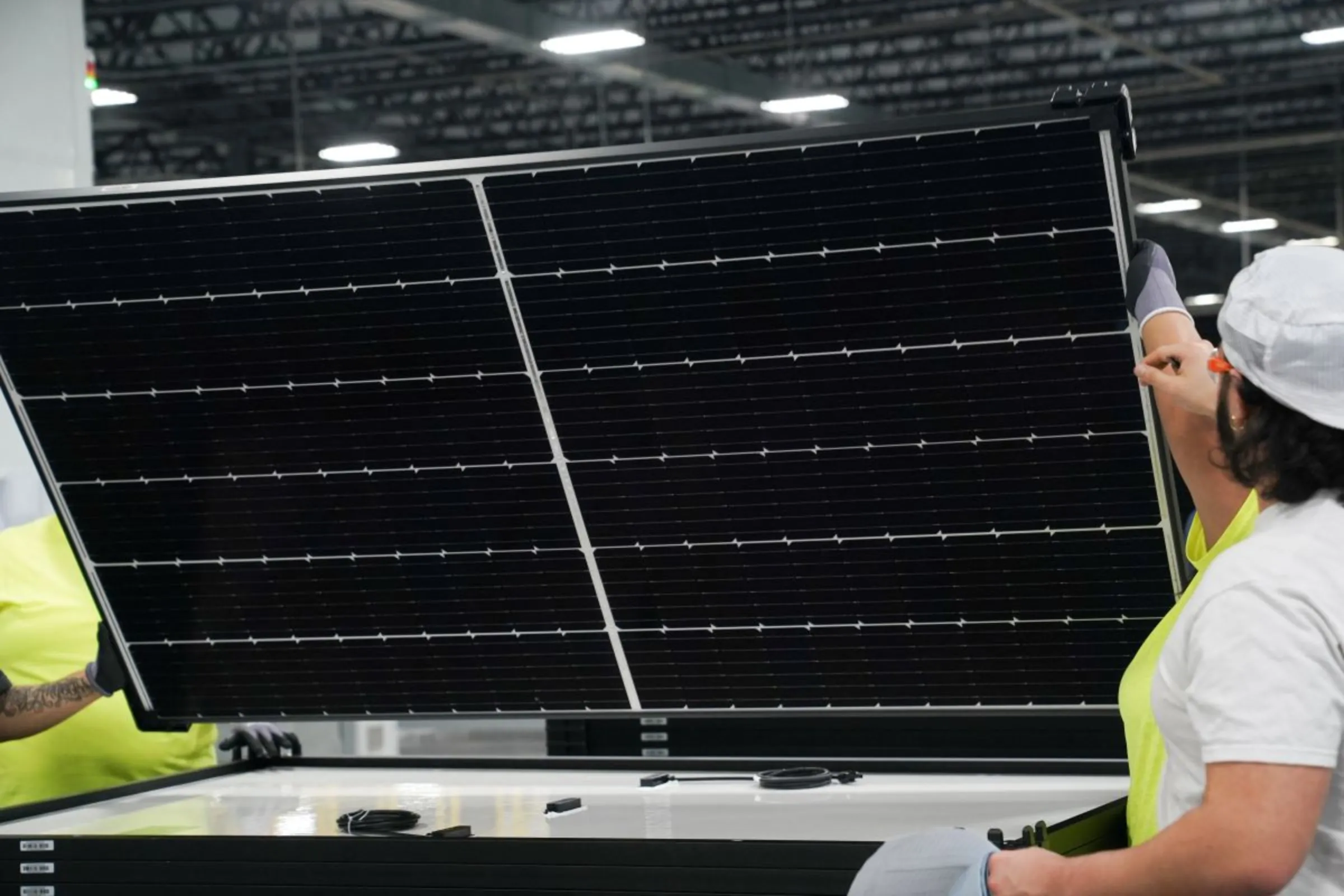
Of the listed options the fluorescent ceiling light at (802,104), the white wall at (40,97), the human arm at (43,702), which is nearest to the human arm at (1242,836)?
the human arm at (43,702)

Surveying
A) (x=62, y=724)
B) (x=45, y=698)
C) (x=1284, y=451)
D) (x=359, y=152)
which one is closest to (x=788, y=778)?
(x=1284, y=451)

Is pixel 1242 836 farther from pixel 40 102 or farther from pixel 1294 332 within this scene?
pixel 40 102

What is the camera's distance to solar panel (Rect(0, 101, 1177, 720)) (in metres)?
2.64

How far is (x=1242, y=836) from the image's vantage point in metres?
1.69

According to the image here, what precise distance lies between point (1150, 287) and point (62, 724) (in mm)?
2323

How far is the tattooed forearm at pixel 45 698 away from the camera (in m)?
3.36

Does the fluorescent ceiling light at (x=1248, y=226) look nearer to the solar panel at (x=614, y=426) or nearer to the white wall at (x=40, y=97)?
the white wall at (x=40, y=97)

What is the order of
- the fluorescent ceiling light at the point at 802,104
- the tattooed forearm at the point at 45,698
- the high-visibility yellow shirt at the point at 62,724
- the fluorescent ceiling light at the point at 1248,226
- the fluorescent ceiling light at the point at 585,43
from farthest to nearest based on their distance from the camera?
the fluorescent ceiling light at the point at 585,43 < the fluorescent ceiling light at the point at 802,104 < the fluorescent ceiling light at the point at 1248,226 < the high-visibility yellow shirt at the point at 62,724 < the tattooed forearm at the point at 45,698

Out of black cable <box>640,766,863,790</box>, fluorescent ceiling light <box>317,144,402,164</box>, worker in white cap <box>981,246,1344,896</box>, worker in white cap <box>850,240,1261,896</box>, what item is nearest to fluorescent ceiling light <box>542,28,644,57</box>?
fluorescent ceiling light <box>317,144,402,164</box>

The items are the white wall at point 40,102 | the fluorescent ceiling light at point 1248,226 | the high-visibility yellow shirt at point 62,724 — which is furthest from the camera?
the fluorescent ceiling light at point 1248,226

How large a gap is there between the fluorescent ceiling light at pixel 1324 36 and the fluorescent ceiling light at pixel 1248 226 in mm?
916

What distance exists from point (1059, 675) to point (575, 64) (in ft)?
25.8

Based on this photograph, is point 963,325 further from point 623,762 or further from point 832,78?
point 832,78

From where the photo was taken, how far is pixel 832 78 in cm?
984
